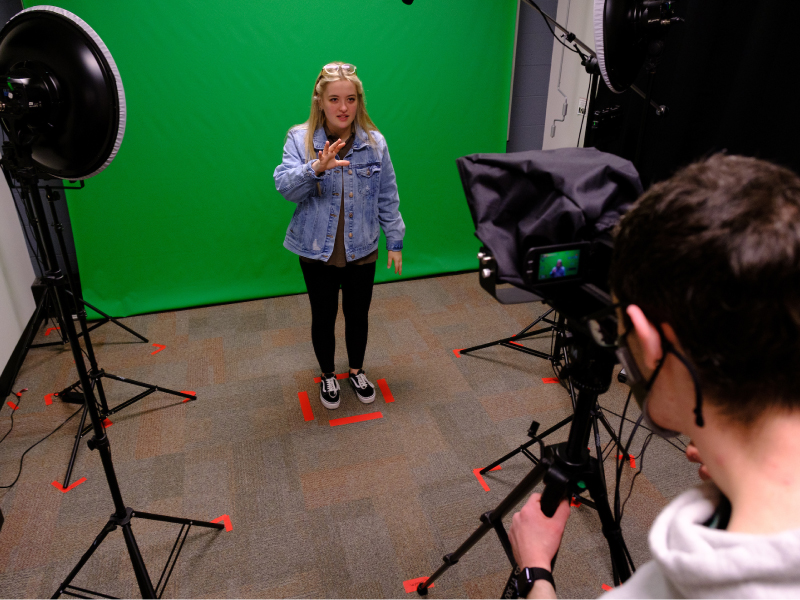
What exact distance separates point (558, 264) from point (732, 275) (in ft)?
1.13

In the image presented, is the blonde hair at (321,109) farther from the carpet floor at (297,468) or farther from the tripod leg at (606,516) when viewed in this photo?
the tripod leg at (606,516)

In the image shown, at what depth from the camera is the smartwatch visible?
81cm

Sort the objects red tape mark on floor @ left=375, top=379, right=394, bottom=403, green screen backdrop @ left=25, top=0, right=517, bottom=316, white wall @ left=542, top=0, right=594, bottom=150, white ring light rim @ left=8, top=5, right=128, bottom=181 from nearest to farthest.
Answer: white ring light rim @ left=8, top=5, right=128, bottom=181
red tape mark on floor @ left=375, top=379, right=394, bottom=403
green screen backdrop @ left=25, top=0, right=517, bottom=316
white wall @ left=542, top=0, right=594, bottom=150

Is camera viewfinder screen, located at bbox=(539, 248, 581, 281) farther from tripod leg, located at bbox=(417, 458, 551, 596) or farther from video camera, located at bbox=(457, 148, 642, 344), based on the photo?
tripod leg, located at bbox=(417, 458, 551, 596)

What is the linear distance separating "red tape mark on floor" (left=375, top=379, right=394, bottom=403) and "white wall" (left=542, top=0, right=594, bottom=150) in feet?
6.06

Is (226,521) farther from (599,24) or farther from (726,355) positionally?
(599,24)

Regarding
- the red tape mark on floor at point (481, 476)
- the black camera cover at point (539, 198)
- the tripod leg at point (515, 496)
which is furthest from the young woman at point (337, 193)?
the tripod leg at point (515, 496)

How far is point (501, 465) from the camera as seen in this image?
2.01 m

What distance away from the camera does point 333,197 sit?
200 cm

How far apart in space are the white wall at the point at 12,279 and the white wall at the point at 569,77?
10.5ft

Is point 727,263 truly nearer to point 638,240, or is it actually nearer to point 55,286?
point 638,240


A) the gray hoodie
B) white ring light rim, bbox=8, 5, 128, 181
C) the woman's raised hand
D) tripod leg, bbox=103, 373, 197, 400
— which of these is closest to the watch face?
the gray hoodie

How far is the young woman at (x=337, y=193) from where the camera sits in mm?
1875

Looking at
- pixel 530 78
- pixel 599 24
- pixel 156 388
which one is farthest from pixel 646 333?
pixel 530 78
